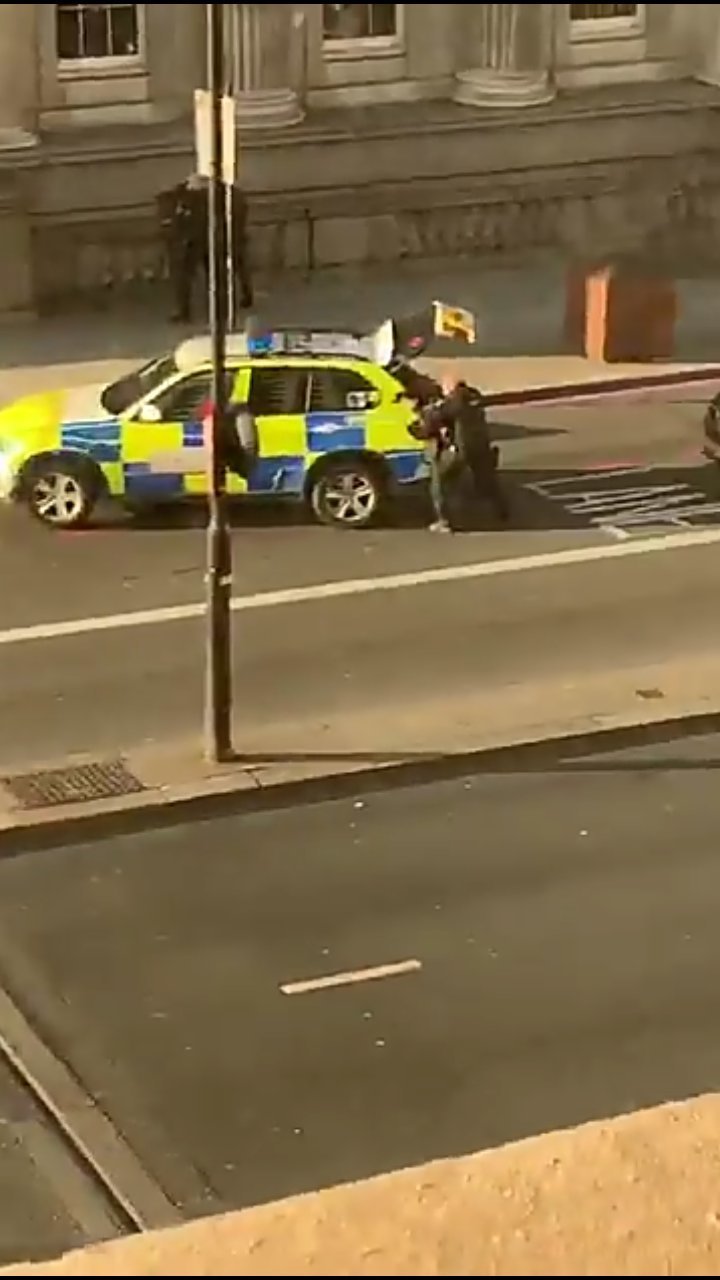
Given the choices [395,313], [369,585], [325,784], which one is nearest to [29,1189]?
[325,784]

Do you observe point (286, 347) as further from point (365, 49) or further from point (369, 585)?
point (365, 49)

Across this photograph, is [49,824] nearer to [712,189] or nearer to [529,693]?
[529,693]

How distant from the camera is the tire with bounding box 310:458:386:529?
19.5 metres

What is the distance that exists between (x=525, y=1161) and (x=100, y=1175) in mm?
2161

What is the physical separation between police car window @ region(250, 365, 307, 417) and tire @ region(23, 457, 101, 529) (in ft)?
4.71

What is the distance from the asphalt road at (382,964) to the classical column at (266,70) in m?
14.6

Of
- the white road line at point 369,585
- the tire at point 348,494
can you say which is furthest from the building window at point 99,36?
the white road line at point 369,585

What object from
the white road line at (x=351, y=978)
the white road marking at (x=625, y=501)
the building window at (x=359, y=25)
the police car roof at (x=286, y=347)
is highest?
the building window at (x=359, y=25)

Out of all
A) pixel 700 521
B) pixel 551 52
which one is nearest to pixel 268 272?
pixel 551 52

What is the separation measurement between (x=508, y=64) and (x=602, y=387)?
6.79 metres

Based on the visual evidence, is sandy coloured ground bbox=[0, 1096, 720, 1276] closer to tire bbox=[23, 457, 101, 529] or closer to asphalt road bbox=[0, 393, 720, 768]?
asphalt road bbox=[0, 393, 720, 768]

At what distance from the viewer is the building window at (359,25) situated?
93.9ft

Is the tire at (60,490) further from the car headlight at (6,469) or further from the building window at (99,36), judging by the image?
the building window at (99,36)

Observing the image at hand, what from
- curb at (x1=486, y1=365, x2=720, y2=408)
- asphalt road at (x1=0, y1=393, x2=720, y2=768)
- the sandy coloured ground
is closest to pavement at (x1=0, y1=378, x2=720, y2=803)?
asphalt road at (x1=0, y1=393, x2=720, y2=768)
